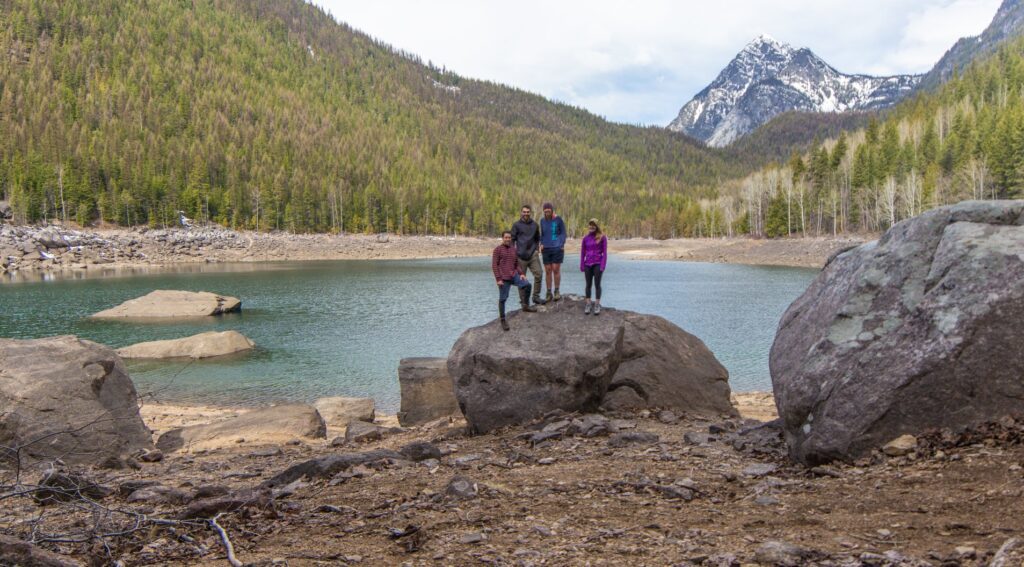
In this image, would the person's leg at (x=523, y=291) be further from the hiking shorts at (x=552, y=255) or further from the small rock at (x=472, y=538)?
the small rock at (x=472, y=538)

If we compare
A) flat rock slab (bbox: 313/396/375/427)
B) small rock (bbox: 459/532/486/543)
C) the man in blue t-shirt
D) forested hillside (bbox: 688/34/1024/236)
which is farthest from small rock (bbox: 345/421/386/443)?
forested hillside (bbox: 688/34/1024/236)

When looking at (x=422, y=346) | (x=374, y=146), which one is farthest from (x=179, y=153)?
(x=422, y=346)

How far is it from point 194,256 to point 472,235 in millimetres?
72479

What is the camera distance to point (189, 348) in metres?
28.3

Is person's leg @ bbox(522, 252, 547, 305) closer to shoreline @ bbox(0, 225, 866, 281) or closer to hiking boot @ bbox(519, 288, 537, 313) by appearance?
hiking boot @ bbox(519, 288, 537, 313)

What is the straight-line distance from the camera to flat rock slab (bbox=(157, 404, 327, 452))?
14.8 meters

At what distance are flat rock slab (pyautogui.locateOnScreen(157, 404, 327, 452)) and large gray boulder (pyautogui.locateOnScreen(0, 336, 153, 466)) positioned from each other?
3.13ft

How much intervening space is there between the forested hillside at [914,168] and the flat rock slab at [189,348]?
91.4 m

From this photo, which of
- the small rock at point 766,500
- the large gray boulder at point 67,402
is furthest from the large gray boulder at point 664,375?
the large gray boulder at point 67,402

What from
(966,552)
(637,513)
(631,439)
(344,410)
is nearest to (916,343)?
(966,552)

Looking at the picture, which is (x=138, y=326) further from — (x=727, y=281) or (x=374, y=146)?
(x=374, y=146)

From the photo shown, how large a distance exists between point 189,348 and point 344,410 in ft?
44.5

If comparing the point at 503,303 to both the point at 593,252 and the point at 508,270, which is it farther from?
the point at 593,252

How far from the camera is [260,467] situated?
37.3ft
